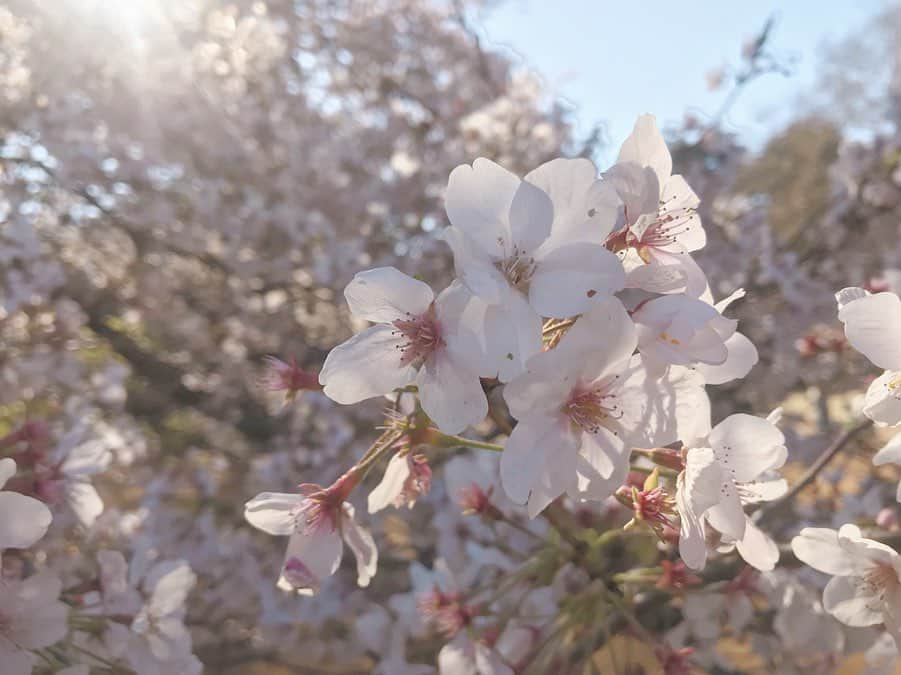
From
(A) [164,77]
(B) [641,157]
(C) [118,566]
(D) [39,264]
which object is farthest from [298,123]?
(B) [641,157]

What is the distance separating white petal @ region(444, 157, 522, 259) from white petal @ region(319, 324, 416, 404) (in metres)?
0.11

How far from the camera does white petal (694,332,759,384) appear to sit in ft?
1.86

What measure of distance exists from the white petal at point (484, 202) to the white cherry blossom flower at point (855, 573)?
412mm

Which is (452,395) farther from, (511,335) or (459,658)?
(459,658)

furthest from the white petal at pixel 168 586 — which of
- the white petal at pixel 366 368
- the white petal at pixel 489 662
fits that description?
the white petal at pixel 366 368

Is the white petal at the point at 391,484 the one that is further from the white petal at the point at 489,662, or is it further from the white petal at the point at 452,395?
the white petal at the point at 489,662

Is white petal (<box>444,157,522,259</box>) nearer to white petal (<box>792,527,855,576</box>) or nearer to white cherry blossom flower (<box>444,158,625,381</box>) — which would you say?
white cherry blossom flower (<box>444,158,625,381</box>)

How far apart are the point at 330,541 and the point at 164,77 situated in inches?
138

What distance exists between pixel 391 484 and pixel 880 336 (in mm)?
462

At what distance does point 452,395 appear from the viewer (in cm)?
55

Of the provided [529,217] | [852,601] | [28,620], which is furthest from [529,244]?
[28,620]

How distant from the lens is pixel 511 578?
32.3 inches

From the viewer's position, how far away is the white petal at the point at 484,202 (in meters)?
0.55

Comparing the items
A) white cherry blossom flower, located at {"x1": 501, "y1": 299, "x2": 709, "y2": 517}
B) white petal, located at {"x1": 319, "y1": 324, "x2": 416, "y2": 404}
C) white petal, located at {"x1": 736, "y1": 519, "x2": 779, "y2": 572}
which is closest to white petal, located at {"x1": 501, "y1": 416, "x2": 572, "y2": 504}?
white cherry blossom flower, located at {"x1": 501, "y1": 299, "x2": 709, "y2": 517}
